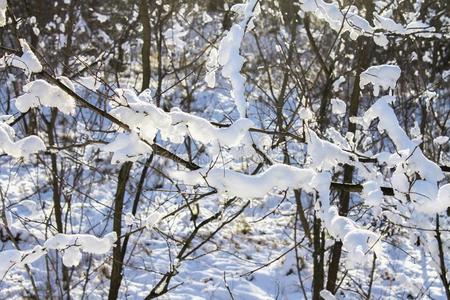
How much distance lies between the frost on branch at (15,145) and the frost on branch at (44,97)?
0.10m

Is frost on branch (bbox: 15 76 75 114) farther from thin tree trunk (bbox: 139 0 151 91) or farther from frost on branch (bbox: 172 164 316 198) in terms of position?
thin tree trunk (bbox: 139 0 151 91)

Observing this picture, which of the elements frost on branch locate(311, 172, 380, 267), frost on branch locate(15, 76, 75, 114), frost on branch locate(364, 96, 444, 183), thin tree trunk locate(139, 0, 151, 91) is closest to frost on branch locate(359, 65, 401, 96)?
frost on branch locate(364, 96, 444, 183)

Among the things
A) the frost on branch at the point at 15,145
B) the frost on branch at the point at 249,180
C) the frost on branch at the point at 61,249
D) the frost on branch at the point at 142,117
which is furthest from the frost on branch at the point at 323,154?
the frost on branch at the point at 15,145

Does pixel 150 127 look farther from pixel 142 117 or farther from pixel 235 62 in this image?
pixel 235 62

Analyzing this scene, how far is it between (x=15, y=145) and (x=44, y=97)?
18 cm

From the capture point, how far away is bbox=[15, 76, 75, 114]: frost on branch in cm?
174

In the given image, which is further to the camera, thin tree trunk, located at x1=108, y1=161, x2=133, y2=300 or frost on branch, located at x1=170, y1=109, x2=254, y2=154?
thin tree trunk, located at x1=108, y1=161, x2=133, y2=300

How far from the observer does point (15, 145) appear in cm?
174

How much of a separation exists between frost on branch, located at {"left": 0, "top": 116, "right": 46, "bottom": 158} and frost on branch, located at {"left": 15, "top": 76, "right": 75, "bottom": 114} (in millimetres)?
99

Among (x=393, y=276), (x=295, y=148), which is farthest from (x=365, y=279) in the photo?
(x=295, y=148)

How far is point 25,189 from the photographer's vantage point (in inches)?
249

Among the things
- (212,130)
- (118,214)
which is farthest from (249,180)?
(118,214)

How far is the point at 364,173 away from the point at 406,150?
0.31 m

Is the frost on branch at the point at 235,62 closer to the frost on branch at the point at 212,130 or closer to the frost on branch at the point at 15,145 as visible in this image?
the frost on branch at the point at 212,130
